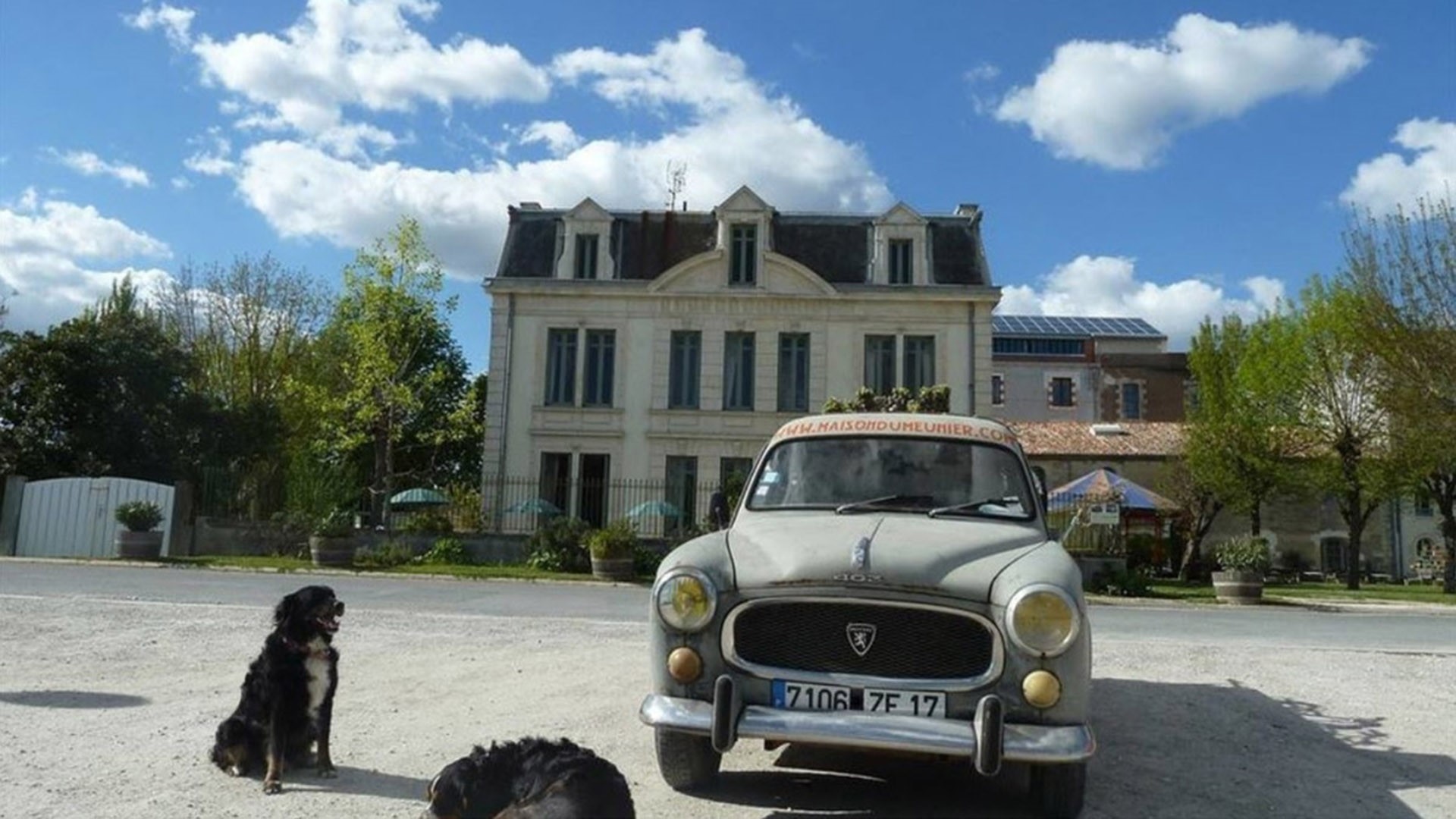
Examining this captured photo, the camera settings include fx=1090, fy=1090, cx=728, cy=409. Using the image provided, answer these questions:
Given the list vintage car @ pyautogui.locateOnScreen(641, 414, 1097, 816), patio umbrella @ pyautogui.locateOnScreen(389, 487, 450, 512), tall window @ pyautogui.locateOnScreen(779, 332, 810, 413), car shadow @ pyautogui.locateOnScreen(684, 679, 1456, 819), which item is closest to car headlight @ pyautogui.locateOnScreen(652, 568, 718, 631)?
vintage car @ pyautogui.locateOnScreen(641, 414, 1097, 816)

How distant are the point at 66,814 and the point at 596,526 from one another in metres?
26.4

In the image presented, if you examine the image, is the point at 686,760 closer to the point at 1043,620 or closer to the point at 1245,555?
the point at 1043,620

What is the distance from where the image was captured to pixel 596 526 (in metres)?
31.1

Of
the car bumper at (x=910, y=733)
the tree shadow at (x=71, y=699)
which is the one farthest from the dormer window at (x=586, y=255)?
the car bumper at (x=910, y=733)

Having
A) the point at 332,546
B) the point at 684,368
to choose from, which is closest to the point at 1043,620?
the point at 332,546

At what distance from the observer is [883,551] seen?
4.86 metres

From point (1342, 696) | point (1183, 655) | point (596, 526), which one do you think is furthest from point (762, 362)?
point (1342, 696)

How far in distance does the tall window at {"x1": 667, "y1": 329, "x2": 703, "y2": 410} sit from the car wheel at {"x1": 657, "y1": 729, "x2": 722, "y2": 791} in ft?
89.0

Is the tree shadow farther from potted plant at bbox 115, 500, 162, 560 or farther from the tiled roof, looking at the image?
the tiled roof

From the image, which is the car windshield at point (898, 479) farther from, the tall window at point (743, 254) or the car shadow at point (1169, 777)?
the tall window at point (743, 254)

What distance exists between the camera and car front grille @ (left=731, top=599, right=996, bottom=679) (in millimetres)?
4617

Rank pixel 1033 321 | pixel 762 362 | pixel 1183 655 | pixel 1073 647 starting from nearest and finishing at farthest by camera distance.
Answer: pixel 1073 647 < pixel 1183 655 < pixel 762 362 < pixel 1033 321

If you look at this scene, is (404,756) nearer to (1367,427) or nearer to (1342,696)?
(1342,696)

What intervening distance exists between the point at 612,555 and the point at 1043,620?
721 inches
